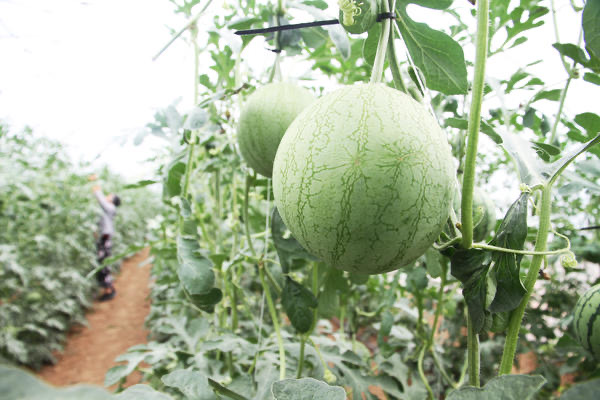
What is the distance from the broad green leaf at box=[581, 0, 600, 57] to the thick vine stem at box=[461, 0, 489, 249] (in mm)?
155

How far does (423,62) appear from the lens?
863 mm

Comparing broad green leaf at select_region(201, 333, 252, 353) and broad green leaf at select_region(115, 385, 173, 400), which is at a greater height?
broad green leaf at select_region(115, 385, 173, 400)

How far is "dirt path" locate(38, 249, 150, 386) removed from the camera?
4.60 meters

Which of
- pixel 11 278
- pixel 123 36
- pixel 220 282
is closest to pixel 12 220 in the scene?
pixel 11 278

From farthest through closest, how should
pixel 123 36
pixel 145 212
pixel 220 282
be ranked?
pixel 145 212
pixel 123 36
pixel 220 282

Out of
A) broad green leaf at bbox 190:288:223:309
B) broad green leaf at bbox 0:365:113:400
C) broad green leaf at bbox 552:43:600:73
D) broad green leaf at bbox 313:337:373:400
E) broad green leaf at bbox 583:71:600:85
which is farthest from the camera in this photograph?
broad green leaf at bbox 313:337:373:400

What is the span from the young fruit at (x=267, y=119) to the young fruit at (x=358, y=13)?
423 millimetres

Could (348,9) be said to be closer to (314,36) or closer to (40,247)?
(314,36)

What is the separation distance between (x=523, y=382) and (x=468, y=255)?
0.77 feet

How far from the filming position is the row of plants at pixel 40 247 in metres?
4.01

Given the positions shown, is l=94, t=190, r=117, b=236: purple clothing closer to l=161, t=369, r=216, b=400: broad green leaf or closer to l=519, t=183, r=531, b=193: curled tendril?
l=161, t=369, r=216, b=400: broad green leaf

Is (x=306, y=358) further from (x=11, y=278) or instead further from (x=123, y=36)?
(x=11, y=278)

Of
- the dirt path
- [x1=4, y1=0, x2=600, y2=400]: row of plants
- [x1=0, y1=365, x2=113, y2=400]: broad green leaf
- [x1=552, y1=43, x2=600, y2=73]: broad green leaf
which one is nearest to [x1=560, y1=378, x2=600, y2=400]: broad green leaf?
[x1=4, y1=0, x2=600, y2=400]: row of plants

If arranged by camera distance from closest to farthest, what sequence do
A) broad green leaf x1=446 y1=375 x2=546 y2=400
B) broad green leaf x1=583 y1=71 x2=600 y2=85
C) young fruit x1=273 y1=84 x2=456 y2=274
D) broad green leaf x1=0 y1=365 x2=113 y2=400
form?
broad green leaf x1=0 y1=365 x2=113 y2=400, broad green leaf x1=446 y1=375 x2=546 y2=400, young fruit x1=273 y1=84 x2=456 y2=274, broad green leaf x1=583 y1=71 x2=600 y2=85
